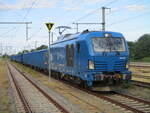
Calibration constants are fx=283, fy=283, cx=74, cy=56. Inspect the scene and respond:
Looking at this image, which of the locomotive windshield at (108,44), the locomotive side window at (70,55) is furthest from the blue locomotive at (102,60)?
the locomotive side window at (70,55)

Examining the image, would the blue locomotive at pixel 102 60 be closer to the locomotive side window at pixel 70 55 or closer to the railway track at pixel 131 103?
the railway track at pixel 131 103

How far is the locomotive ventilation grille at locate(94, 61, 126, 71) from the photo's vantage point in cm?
1355

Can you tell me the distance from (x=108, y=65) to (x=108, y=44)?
46.4 inches

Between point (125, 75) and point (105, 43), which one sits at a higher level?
point (105, 43)

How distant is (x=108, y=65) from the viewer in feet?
45.0

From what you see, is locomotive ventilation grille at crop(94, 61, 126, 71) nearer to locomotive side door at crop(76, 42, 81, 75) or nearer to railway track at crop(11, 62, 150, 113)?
railway track at crop(11, 62, 150, 113)

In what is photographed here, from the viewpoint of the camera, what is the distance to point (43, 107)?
10.8 metres

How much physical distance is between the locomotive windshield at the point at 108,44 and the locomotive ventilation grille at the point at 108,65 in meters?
0.68

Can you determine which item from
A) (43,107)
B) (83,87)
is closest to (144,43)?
(83,87)

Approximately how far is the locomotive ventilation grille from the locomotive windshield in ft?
2.25

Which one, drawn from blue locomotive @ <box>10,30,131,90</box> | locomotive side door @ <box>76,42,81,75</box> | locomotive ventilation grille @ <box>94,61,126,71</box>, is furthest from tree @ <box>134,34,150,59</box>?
locomotive ventilation grille @ <box>94,61,126,71</box>

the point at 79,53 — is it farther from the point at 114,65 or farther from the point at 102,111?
the point at 102,111

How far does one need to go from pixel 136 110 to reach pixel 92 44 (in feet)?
17.2

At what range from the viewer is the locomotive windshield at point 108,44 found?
14016 mm
